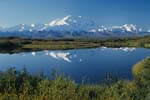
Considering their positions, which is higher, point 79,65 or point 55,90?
point 55,90

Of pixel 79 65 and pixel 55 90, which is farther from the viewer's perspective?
pixel 79 65

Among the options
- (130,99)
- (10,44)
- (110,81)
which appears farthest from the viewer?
(10,44)

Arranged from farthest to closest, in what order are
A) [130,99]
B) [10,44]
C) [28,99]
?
[10,44] < [130,99] < [28,99]

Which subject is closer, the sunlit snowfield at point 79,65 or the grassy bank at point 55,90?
the grassy bank at point 55,90

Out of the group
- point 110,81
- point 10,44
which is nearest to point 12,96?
point 110,81

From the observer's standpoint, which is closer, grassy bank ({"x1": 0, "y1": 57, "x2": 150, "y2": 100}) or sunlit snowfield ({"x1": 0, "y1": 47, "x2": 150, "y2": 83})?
grassy bank ({"x1": 0, "y1": 57, "x2": 150, "y2": 100})

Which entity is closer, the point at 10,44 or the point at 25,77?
the point at 25,77

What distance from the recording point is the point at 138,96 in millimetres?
12109

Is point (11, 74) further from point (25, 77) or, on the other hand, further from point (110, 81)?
point (110, 81)

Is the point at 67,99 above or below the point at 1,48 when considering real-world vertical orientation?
above

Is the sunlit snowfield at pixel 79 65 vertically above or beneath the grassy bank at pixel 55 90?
beneath

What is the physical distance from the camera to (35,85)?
1435 cm

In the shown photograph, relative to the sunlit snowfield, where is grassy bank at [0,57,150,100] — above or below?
above

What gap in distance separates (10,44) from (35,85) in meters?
124
